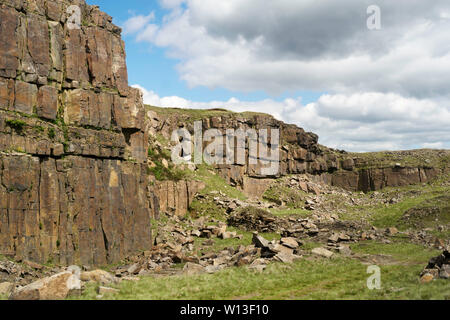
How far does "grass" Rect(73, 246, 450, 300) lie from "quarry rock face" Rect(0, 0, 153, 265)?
8819mm

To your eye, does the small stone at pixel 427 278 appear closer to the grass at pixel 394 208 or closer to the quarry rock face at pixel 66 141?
the quarry rock face at pixel 66 141

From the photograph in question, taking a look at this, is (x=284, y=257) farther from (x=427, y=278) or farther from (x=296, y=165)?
(x=296, y=165)

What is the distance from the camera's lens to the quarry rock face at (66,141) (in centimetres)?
2281

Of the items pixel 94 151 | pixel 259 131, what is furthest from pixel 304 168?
pixel 94 151

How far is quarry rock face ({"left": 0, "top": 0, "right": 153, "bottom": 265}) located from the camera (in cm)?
2281

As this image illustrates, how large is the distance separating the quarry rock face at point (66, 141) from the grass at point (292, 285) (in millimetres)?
8819

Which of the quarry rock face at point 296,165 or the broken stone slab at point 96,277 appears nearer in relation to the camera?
the broken stone slab at point 96,277

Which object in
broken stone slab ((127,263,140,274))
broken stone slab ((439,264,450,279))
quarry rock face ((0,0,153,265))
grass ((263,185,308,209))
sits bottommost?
broken stone slab ((127,263,140,274))

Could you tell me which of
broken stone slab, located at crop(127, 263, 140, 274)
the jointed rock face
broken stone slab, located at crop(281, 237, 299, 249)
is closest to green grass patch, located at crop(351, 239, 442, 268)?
broken stone slab, located at crop(281, 237, 299, 249)

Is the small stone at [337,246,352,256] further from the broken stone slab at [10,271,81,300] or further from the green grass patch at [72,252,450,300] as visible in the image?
the broken stone slab at [10,271,81,300]

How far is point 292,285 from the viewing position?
17.7m

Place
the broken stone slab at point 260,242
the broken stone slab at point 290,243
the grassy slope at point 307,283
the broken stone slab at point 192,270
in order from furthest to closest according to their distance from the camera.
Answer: the broken stone slab at point 290,243 → the broken stone slab at point 260,242 → the broken stone slab at point 192,270 → the grassy slope at point 307,283

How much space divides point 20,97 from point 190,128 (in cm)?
3554

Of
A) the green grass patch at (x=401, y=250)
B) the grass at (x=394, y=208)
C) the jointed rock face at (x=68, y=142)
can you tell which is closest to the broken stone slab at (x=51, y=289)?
the jointed rock face at (x=68, y=142)
